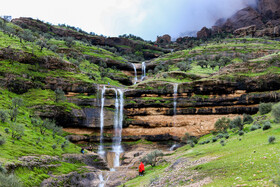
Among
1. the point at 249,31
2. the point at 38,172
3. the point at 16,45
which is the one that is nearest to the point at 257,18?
the point at 249,31

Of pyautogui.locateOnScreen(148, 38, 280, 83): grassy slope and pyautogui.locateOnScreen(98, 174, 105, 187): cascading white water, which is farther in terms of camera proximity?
pyautogui.locateOnScreen(148, 38, 280, 83): grassy slope

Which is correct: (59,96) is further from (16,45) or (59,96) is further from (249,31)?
(249,31)

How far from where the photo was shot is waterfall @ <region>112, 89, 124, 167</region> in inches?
2357

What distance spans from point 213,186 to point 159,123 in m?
54.0

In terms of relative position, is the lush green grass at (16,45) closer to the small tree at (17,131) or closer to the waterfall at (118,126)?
the waterfall at (118,126)

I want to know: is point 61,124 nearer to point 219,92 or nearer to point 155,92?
point 155,92

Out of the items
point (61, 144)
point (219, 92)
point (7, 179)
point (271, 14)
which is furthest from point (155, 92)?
point (271, 14)

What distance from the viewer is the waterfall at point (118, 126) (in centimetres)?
5988

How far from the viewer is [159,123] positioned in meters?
66.4

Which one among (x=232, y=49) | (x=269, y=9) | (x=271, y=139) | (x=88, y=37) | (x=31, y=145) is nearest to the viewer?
(x=271, y=139)

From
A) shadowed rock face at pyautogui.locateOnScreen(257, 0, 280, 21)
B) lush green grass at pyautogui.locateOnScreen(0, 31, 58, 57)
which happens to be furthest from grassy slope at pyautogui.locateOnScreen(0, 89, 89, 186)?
shadowed rock face at pyautogui.locateOnScreen(257, 0, 280, 21)

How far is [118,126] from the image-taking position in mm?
65875

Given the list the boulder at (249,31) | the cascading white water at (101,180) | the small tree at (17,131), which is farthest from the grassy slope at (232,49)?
the small tree at (17,131)

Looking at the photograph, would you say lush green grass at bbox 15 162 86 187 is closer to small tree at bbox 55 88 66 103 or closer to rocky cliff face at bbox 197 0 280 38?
small tree at bbox 55 88 66 103
